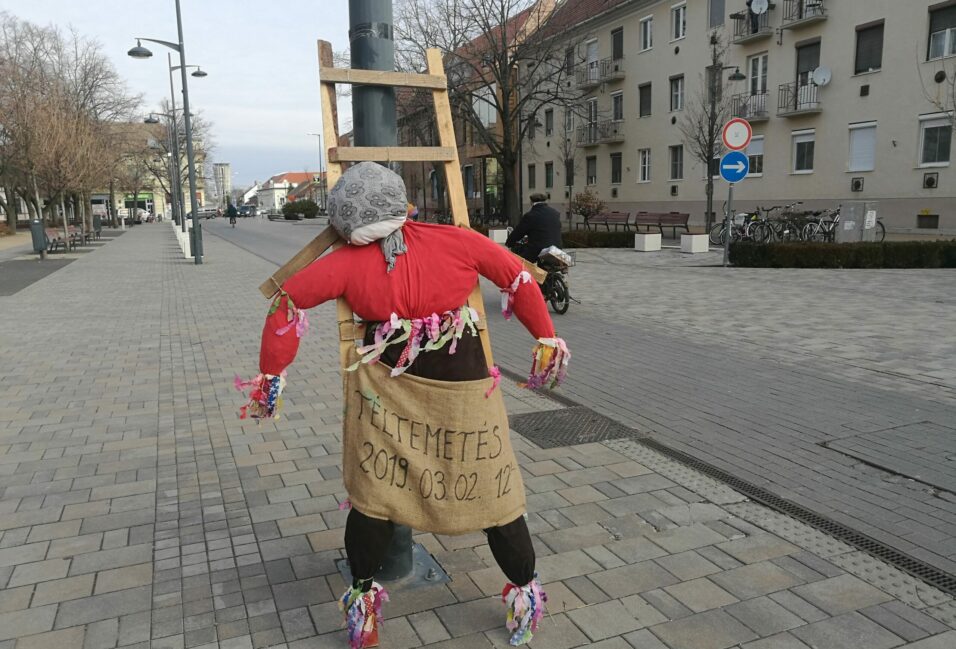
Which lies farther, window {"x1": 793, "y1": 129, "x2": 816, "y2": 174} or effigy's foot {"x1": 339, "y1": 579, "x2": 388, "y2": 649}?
window {"x1": 793, "y1": 129, "x2": 816, "y2": 174}

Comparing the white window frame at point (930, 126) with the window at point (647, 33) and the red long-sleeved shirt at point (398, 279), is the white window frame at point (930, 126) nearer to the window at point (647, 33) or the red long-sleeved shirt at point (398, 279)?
the window at point (647, 33)

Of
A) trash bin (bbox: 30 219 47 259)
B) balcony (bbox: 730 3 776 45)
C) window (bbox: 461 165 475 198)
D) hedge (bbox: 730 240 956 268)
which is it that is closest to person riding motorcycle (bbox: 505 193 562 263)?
hedge (bbox: 730 240 956 268)

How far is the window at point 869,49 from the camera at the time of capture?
81.1 feet

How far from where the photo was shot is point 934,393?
19.6 ft

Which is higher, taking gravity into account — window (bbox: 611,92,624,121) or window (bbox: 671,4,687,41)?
window (bbox: 671,4,687,41)

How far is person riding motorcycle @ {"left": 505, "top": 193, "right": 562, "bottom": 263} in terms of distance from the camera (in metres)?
9.59

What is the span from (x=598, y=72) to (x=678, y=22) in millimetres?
6193

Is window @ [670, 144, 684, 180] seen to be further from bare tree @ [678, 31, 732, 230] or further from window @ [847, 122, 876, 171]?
window @ [847, 122, 876, 171]

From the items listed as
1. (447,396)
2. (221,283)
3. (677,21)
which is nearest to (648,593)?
(447,396)

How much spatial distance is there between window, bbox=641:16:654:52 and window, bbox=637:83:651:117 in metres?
1.77

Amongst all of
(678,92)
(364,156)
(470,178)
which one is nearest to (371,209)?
(364,156)

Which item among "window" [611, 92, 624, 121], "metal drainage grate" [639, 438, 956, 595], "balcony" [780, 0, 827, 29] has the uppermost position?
"balcony" [780, 0, 827, 29]

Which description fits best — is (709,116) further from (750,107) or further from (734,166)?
(734,166)

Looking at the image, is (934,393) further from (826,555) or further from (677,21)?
(677,21)
